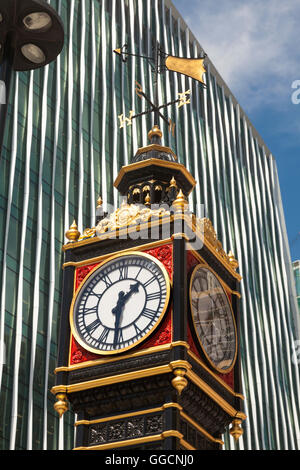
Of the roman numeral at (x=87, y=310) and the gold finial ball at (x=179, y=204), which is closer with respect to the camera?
the roman numeral at (x=87, y=310)

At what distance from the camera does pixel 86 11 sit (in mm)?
71875

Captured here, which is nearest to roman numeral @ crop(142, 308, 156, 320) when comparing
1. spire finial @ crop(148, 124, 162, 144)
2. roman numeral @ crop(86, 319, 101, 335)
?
roman numeral @ crop(86, 319, 101, 335)

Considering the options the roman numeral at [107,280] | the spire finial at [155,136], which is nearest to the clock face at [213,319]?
the roman numeral at [107,280]

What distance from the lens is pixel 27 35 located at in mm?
14664

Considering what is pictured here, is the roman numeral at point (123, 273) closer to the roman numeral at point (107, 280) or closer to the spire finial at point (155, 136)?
the roman numeral at point (107, 280)

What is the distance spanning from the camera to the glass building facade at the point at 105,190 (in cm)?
5291

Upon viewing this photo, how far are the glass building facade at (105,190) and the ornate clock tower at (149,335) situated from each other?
34.0 meters

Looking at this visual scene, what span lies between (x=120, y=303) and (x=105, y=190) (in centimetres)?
5110

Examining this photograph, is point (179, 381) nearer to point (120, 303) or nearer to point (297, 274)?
point (120, 303)

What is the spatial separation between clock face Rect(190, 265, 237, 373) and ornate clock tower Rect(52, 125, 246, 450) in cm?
2

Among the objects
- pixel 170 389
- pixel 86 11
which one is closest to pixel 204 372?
pixel 170 389

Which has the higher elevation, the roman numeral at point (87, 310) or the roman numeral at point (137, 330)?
the roman numeral at point (87, 310)

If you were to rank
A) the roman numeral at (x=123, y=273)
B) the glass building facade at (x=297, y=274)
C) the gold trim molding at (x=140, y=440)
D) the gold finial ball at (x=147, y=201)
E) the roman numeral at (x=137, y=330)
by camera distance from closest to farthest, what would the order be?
the gold trim molding at (x=140, y=440) < the roman numeral at (x=137, y=330) < the roman numeral at (x=123, y=273) < the gold finial ball at (x=147, y=201) < the glass building facade at (x=297, y=274)

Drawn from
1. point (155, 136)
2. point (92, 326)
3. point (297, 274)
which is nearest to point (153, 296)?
point (92, 326)
